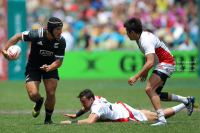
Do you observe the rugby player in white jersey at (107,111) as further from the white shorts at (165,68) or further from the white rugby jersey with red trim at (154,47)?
the white rugby jersey with red trim at (154,47)

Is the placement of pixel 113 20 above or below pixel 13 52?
above

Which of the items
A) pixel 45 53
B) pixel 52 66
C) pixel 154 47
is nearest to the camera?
pixel 154 47

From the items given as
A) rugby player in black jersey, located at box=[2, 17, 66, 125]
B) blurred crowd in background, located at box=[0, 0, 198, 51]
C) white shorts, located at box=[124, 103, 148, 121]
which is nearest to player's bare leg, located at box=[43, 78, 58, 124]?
rugby player in black jersey, located at box=[2, 17, 66, 125]

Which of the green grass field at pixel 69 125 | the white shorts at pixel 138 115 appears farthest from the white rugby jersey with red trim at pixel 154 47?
the green grass field at pixel 69 125

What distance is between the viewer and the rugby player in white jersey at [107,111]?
8.08 meters

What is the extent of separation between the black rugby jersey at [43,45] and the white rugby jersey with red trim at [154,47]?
1670 millimetres

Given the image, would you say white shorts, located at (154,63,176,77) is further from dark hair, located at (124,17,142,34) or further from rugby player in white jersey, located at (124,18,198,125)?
dark hair, located at (124,17,142,34)

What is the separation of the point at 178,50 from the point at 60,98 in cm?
1062

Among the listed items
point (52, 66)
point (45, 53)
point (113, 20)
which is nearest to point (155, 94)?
point (52, 66)

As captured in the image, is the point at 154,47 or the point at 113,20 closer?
the point at 154,47

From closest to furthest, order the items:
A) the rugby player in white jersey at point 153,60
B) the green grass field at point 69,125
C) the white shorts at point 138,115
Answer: the green grass field at point 69,125, the rugby player in white jersey at point 153,60, the white shorts at point 138,115

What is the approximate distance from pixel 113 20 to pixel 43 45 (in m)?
17.3

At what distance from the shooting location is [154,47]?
25.0 feet

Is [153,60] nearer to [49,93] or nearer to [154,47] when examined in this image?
[154,47]
